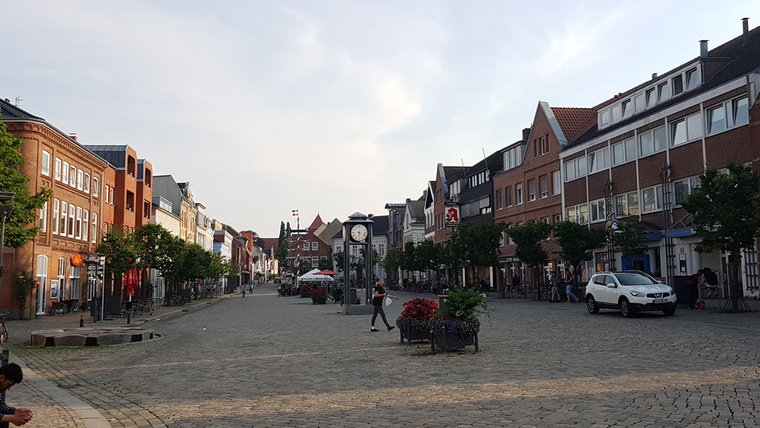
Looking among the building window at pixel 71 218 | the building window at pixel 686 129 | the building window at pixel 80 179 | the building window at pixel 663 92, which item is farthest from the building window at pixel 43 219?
the building window at pixel 663 92

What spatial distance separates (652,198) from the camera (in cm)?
3675

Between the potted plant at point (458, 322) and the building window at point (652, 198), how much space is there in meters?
25.3

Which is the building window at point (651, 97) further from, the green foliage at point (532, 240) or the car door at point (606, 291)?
the car door at point (606, 291)

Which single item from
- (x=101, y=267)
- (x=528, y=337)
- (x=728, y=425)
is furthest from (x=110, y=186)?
(x=728, y=425)

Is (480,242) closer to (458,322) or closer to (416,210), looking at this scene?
(458,322)

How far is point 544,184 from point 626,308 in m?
28.9

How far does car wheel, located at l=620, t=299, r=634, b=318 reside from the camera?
23312 millimetres

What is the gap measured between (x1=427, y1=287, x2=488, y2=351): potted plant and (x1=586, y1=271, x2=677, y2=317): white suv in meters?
11.1

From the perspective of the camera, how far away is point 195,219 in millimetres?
82375

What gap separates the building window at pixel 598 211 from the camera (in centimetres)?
4219

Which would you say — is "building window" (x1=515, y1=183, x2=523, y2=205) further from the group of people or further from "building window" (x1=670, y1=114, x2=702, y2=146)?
"building window" (x1=670, y1=114, x2=702, y2=146)

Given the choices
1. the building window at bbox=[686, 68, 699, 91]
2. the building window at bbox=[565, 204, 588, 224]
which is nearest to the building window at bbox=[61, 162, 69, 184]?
the building window at bbox=[565, 204, 588, 224]

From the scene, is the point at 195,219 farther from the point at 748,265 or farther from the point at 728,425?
the point at 728,425

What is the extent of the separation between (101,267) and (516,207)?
36630 millimetres
